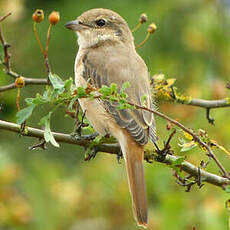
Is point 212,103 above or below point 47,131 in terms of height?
below

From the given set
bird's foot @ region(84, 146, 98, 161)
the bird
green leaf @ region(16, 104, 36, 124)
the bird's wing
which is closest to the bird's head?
the bird

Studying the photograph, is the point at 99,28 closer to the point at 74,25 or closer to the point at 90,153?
the point at 74,25

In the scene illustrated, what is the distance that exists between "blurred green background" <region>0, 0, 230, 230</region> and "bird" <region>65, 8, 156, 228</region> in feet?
2.27

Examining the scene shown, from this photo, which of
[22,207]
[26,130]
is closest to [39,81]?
[26,130]

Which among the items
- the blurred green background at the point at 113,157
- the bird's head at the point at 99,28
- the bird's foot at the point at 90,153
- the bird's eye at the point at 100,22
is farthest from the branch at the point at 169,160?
the bird's eye at the point at 100,22

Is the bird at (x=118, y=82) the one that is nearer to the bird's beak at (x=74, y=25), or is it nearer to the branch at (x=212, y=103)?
the bird's beak at (x=74, y=25)

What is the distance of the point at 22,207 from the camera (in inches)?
232

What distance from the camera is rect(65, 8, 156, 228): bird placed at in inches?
172

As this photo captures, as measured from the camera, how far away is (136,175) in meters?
4.35

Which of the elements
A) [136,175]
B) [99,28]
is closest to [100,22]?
[99,28]

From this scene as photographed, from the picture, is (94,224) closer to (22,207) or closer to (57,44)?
(22,207)

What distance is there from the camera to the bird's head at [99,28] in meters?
5.70

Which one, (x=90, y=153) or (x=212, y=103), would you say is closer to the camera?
(x=90, y=153)

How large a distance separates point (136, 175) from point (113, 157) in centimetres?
257
